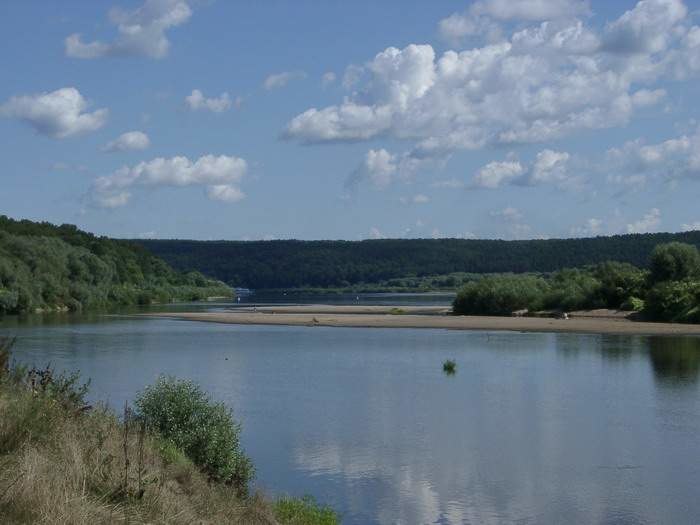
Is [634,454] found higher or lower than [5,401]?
lower

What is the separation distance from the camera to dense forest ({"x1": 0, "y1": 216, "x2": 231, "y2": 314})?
95.5 m

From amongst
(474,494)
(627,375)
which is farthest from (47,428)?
(627,375)

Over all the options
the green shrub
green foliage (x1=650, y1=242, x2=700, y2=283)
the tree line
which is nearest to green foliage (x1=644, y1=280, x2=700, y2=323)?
the tree line

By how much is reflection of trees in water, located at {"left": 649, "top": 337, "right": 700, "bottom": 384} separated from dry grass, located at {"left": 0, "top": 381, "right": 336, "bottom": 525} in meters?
26.4

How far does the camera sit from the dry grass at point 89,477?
8.07 metres

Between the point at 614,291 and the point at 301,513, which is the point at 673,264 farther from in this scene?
the point at 301,513

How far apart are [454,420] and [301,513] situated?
12026 mm

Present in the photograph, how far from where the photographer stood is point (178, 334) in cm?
6169

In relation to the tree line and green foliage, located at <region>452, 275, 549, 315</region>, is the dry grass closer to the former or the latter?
the tree line

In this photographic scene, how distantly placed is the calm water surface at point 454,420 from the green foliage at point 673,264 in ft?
81.4

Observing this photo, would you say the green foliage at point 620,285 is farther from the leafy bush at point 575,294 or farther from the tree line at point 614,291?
the leafy bush at point 575,294

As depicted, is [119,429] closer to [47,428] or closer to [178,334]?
[47,428]

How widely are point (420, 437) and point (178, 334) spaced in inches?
1611

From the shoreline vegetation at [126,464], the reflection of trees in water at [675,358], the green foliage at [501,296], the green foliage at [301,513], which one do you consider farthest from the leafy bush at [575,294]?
the green foliage at [301,513]
